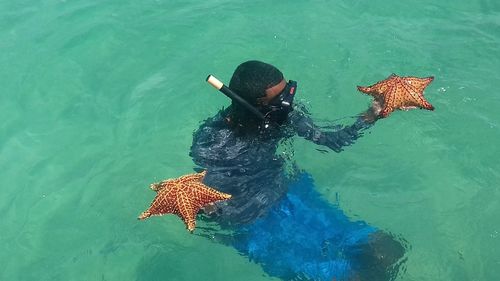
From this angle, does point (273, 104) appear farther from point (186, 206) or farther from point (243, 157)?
point (186, 206)

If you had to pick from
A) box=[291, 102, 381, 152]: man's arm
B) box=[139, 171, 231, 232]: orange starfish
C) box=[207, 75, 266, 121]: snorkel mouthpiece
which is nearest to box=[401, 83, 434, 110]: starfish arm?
box=[291, 102, 381, 152]: man's arm

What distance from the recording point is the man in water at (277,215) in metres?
4.91

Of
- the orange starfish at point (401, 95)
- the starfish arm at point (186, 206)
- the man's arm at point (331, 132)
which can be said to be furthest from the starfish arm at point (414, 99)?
the starfish arm at point (186, 206)

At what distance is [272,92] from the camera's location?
4453mm

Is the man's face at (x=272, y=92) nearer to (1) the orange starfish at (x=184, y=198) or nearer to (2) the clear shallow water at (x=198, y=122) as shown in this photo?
(1) the orange starfish at (x=184, y=198)

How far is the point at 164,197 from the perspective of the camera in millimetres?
4375

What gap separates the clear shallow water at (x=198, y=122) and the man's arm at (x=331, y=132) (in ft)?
5.05

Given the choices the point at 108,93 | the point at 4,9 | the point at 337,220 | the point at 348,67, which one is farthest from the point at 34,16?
the point at 337,220

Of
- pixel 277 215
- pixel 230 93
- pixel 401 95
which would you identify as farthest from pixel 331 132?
pixel 230 93

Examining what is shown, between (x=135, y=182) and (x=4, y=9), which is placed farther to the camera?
(x=4, y=9)

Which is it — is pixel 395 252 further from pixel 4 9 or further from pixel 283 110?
pixel 4 9

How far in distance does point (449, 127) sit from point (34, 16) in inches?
344

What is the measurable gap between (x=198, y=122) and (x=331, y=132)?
10.3 ft

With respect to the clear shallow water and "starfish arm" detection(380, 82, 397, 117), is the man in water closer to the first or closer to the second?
"starfish arm" detection(380, 82, 397, 117)
